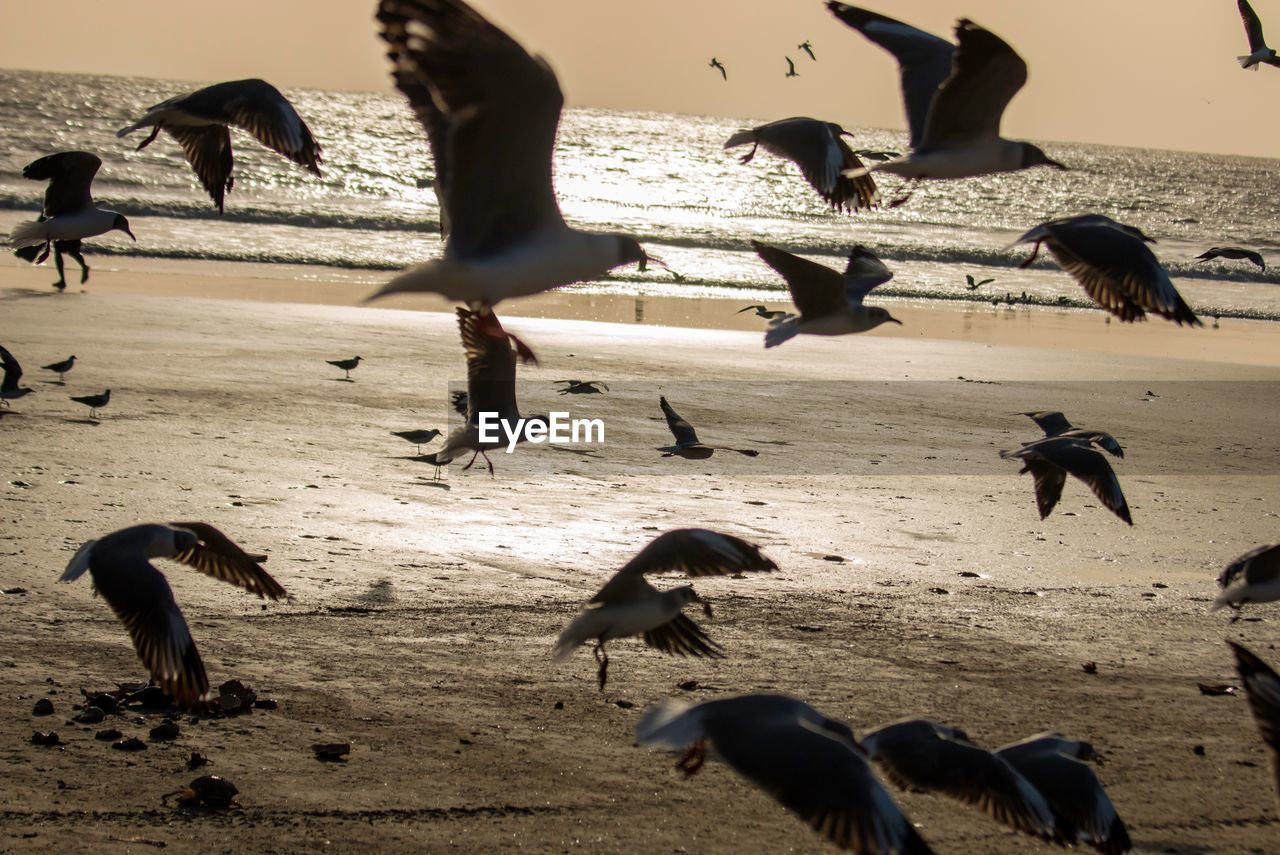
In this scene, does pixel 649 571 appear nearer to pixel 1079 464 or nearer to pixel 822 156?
pixel 822 156

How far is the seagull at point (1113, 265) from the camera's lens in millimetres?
5422

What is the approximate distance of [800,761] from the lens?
3.59 metres

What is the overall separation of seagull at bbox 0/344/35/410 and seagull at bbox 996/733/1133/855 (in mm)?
8150

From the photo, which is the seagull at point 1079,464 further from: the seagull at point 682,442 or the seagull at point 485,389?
the seagull at point 682,442

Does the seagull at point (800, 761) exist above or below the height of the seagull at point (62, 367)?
above

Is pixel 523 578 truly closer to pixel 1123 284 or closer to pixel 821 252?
pixel 1123 284

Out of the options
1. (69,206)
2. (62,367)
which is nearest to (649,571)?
(69,206)

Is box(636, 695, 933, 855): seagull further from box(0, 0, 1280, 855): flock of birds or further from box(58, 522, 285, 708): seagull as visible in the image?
box(58, 522, 285, 708): seagull

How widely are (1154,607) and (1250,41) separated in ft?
12.9

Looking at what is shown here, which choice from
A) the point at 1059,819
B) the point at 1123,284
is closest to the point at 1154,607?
the point at 1123,284

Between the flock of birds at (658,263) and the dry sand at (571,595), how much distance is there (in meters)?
0.44

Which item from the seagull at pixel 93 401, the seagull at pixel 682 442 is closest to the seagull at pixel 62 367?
the seagull at pixel 93 401

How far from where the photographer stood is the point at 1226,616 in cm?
744

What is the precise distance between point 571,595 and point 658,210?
129ft
